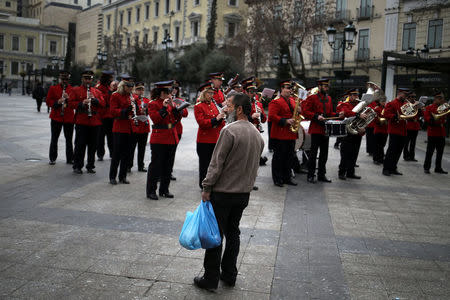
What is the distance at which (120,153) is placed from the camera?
9.09 meters

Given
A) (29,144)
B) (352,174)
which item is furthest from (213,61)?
(352,174)

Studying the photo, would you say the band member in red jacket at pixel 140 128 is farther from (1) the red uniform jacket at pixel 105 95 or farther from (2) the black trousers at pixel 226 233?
(2) the black trousers at pixel 226 233

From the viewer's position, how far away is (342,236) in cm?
628

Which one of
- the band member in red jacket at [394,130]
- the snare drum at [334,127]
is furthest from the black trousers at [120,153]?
the band member in red jacket at [394,130]

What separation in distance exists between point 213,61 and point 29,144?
32898mm

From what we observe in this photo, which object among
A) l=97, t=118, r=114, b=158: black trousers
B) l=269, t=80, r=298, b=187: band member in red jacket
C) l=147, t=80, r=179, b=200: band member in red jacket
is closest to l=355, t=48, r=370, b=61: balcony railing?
l=97, t=118, r=114, b=158: black trousers

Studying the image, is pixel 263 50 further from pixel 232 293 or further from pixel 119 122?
pixel 232 293

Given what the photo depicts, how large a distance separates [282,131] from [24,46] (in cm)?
9662

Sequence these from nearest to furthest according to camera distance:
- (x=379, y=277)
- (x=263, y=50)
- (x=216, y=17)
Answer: (x=379, y=277)
(x=263, y=50)
(x=216, y=17)

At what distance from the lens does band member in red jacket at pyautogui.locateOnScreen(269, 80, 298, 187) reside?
9500mm

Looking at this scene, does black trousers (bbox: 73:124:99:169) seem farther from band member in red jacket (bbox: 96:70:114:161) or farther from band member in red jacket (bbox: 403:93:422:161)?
band member in red jacket (bbox: 403:93:422:161)

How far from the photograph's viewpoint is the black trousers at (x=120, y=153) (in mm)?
9039

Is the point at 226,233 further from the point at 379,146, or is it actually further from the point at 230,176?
the point at 379,146

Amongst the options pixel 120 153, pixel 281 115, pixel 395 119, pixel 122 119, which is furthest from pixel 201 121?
pixel 395 119
